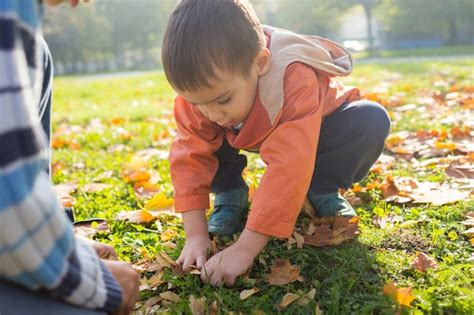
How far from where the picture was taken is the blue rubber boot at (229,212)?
7.08 feet

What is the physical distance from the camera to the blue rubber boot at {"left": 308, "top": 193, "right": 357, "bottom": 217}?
7.03ft

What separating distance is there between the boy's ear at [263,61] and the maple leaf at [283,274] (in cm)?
67

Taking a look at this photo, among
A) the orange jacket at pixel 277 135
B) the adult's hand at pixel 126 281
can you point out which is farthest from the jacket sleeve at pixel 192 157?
the adult's hand at pixel 126 281

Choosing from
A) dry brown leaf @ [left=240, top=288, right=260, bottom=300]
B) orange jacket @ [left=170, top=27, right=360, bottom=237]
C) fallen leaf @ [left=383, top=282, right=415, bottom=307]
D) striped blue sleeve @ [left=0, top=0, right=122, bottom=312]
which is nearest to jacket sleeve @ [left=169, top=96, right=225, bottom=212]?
orange jacket @ [left=170, top=27, right=360, bottom=237]

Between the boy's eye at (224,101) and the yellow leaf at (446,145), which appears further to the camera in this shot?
the yellow leaf at (446,145)

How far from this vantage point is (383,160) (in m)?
2.98

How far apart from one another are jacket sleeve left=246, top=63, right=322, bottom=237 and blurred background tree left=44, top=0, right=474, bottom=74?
26.5 metres

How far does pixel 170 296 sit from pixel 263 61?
2.83 ft

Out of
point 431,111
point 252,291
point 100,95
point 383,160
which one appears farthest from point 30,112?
point 100,95

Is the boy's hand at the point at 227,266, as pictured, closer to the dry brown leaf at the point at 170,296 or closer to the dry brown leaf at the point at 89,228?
the dry brown leaf at the point at 170,296

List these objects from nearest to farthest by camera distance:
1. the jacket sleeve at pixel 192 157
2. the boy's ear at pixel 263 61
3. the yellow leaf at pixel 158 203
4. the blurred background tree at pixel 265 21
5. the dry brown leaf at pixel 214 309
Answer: the dry brown leaf at pixel 214 309, the boy's ear at pixel 263 61, the jacket sleeve at pixel 192 157, the yellow leaf at pixel 158 203, the blurred background tree at pixel 265 21

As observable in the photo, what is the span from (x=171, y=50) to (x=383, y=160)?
5.36 feet

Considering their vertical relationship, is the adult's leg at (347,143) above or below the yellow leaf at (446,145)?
above

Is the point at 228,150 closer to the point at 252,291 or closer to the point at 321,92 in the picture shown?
the point at 321,92
